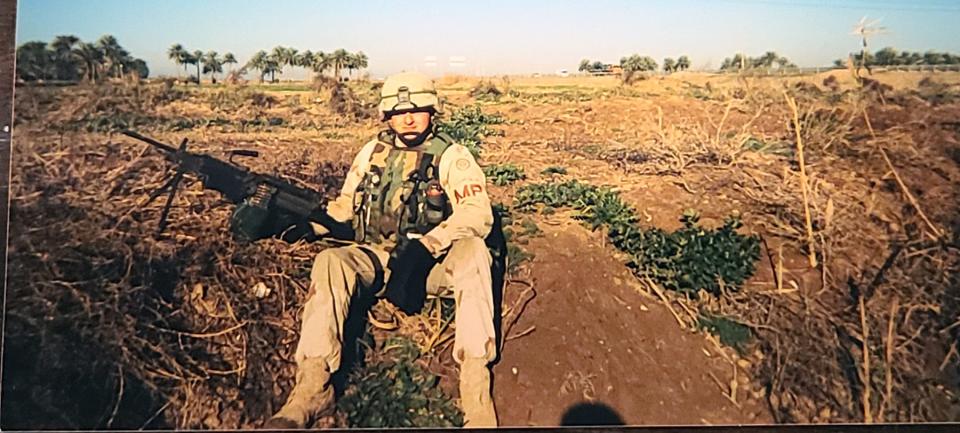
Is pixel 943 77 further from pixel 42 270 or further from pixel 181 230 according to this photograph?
pixel 42 270

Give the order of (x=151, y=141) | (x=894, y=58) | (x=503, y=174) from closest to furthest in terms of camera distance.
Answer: (x=151, y=141) → (x=503, y=174) → (x=894, y=58)

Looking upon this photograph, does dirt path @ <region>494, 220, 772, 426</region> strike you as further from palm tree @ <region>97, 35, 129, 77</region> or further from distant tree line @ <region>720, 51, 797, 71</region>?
palm tree @ <region>97, 35, 129, 77</region>

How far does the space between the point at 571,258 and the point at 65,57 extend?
2445 millimetres

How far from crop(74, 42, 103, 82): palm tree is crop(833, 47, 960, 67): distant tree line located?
11.3 ft

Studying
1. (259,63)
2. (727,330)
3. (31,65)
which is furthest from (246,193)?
(727,330)

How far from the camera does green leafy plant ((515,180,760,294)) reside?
411cm

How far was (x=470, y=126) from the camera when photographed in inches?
163

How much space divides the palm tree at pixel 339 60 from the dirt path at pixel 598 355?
1.21 metres

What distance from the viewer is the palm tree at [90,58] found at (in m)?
3.86

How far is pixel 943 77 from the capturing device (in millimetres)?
4301

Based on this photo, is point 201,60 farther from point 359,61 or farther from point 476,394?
point 476,394

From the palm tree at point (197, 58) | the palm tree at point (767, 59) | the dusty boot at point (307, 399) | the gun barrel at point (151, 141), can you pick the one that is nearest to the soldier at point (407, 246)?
the dusty boot at point (307, 399)

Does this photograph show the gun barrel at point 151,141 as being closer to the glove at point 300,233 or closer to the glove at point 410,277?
the glove at point 300,233

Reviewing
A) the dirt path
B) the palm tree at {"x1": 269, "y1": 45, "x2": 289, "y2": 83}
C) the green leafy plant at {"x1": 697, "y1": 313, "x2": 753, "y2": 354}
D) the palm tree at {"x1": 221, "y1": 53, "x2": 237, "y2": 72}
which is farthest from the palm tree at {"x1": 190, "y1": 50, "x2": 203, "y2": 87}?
the green leafy plant at {"x1": 697, "y1": 313, "x2": 753, "y2": 354}
